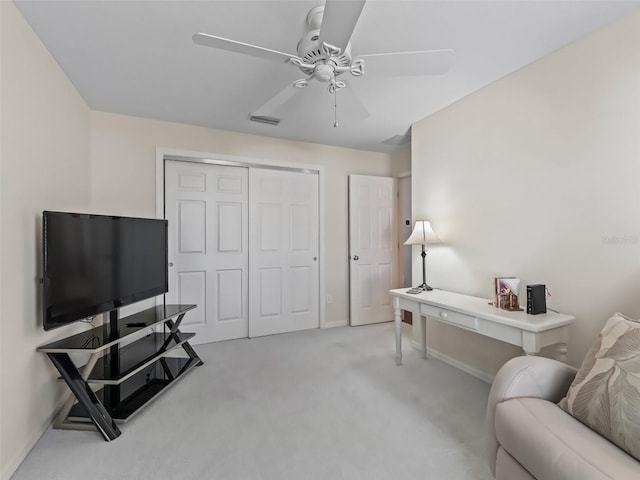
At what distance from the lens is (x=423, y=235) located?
2811 millimetres

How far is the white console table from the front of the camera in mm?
1736

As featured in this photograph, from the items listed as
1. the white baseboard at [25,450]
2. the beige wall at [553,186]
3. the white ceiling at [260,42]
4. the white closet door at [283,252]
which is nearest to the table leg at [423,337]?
the beige wall at [553,186]

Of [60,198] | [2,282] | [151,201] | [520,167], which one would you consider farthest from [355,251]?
[2,282]

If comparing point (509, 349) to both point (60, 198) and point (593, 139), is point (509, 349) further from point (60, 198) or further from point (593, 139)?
point (60, 198)

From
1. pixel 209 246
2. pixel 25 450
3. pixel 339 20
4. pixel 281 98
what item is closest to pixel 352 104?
pixel 281 98

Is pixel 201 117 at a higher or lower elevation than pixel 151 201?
higher

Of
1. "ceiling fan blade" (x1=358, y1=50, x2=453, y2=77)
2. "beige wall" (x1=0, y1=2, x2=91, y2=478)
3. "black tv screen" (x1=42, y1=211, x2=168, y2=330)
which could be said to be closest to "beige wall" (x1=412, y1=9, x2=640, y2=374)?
"ceiling fan blade" (x1=358, y1=50, x2=453, y2=77)

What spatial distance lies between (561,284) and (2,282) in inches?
123

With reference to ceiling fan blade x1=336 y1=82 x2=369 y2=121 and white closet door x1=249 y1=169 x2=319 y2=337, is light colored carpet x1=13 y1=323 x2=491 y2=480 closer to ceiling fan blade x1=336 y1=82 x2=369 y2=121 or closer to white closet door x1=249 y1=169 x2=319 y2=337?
white closet door x1=249 y1=169 x2=319 y2=337

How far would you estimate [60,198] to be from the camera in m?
2.14

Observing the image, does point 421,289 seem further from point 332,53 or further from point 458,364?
point 332,53

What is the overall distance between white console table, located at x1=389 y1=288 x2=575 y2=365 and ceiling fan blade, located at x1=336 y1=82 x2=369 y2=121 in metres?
1.49

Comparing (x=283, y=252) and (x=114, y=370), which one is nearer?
(x=114, y=370)

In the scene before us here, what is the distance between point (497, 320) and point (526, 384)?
58 centimetres
